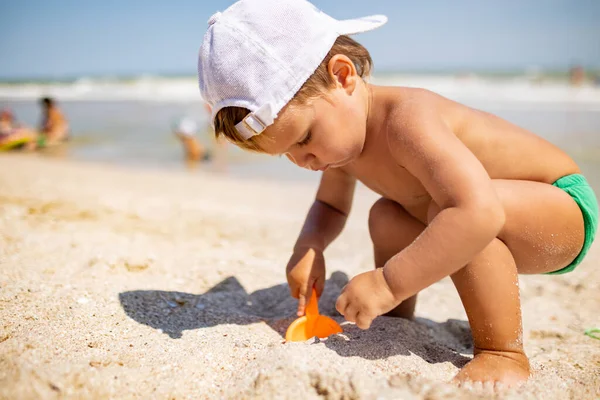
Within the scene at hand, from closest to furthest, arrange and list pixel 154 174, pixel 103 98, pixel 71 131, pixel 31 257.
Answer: pixel 31 257 → pixel 154 174 → pixel 71 131 → pixel 103 98

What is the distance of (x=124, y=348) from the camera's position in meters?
1.60

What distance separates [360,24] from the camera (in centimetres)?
178

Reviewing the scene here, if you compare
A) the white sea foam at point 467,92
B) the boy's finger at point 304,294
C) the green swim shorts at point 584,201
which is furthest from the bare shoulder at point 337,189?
the white sea foam at point 467,92

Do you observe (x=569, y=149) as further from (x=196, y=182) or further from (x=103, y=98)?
(x=103, y=98)

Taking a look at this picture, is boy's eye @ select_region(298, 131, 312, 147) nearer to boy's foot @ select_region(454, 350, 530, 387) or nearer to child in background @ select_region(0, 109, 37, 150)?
boy's foot @ select_region(454, 350, 530, 387)

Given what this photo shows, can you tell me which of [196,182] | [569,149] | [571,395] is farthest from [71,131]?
[571,395]

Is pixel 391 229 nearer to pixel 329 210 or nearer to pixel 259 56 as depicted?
pixel 329 210

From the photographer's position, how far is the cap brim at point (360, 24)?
1.72 metres

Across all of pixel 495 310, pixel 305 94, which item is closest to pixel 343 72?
pixel 305 94

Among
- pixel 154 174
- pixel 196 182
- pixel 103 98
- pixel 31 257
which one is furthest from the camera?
pixel 103 98

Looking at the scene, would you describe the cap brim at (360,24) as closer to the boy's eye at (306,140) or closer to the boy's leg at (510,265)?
the boy's eye at (306,140)

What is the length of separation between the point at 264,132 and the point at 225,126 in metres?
0.14

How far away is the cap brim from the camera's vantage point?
1724 millimetres

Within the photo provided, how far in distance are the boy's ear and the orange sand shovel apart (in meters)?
0.84
